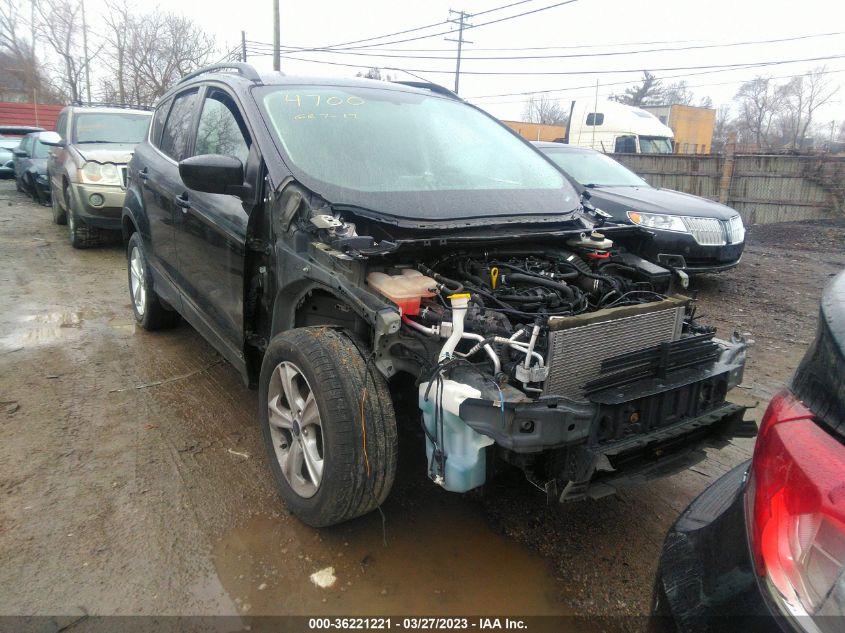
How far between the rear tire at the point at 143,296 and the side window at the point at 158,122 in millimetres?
797

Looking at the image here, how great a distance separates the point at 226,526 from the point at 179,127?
109 inches

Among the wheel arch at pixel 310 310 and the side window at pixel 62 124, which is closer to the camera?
the wheel arch at pixel 310 310

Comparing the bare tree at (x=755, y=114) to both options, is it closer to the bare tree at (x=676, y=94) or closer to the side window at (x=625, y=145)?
the bare tree at (x=676, y=94)

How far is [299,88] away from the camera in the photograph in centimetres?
338

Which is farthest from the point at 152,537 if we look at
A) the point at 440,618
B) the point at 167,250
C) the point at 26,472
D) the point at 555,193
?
the point at 555,193

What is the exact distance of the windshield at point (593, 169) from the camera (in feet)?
26.6

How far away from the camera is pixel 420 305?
2316mm

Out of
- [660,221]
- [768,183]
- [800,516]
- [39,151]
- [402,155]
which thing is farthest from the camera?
[768,183]

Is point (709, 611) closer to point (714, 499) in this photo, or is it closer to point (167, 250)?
point (714, 499)

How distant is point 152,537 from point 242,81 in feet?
7.92

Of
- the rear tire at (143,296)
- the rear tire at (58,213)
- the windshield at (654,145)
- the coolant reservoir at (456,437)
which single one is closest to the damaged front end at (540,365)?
the coolant reservoir at (456,437)

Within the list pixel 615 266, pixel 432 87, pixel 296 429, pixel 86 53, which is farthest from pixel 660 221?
pixel 86 53

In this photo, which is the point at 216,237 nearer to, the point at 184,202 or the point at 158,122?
the point at 184,202

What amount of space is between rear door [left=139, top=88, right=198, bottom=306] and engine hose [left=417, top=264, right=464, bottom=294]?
202 centimetres
